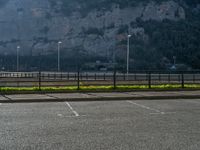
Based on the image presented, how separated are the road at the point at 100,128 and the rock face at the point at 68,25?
108m

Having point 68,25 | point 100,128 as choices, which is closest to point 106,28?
point 68,25

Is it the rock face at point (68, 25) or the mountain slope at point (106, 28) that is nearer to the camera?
the mountain slope at point (106, 28)

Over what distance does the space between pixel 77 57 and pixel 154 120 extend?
350 feet

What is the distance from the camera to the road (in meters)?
9.26

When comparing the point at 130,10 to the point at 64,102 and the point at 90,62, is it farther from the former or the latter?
the point at 64,102

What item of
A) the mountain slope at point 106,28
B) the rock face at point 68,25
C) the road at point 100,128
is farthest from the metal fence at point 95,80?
the rock face at point 68,25

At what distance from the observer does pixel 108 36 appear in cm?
12862

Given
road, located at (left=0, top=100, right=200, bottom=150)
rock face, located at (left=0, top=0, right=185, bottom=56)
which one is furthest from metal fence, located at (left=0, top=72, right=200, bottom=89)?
rock face, located at (left=0, top=0, right=185, bottom=56)

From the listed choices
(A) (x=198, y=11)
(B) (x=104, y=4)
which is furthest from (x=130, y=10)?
(A) (x=198, y=11)

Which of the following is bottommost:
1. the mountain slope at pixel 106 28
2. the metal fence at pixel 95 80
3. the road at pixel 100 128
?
the metal fence at pixel 95 80

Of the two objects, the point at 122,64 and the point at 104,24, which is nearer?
the point at 122,64

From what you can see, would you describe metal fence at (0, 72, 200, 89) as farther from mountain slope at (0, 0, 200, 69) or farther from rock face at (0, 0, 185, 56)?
rock face at (0, 0, 185, 56)

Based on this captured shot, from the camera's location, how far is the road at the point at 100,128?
30.4 ft

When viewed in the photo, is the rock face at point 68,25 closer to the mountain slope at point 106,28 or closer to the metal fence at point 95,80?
the mountain slope at point 106,28
